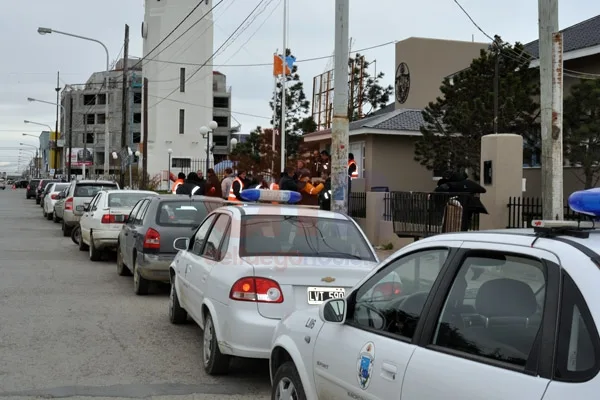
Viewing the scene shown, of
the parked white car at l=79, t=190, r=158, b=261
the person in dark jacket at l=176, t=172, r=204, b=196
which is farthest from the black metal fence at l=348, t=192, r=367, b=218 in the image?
the parked white car at l=79, t=190, r=158, b=261

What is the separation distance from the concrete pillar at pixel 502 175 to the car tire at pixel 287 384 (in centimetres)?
1133

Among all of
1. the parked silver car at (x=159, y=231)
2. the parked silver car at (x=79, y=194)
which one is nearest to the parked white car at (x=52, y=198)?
the parked silver car at (x=79, y=194)

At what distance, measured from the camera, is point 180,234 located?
37.2 ft

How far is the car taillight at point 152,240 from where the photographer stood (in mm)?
11180

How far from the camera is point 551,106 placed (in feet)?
31.7

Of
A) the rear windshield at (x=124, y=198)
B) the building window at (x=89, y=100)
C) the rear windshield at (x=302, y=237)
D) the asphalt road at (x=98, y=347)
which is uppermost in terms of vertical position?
the building window at (x=89, y=100)

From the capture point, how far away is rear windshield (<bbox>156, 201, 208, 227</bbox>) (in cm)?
1156

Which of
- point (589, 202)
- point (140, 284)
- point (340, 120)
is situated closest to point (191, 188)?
point (140, 284)

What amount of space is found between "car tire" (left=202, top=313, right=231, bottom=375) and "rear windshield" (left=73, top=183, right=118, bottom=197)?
1665 cm

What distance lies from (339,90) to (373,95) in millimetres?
40145

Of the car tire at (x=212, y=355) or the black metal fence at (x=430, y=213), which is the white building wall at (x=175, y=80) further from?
the car tire at (x=212, y=355)

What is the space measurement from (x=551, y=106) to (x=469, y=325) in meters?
6.87

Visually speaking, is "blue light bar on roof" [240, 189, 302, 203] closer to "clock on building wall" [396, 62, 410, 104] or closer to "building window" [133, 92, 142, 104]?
"clock on building wall" [396, 62, 410, 104]

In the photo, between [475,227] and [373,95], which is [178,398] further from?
[373,95]
